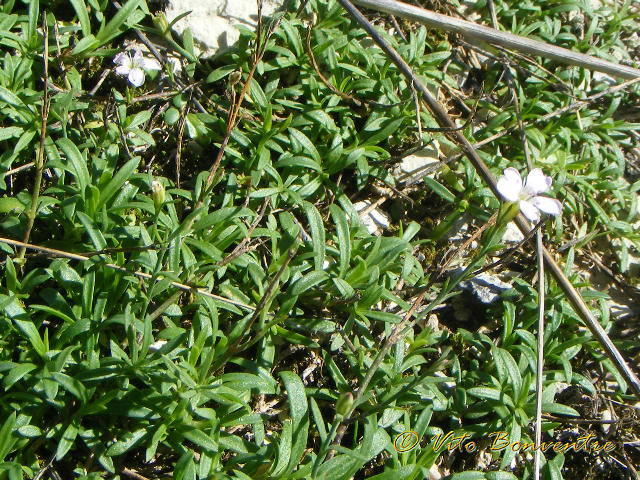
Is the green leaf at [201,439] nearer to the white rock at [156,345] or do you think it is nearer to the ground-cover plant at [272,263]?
the ground-cover plant at [272,263]

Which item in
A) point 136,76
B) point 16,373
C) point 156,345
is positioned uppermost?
point 136,76

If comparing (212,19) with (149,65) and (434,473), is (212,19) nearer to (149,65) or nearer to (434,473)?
(149,65)

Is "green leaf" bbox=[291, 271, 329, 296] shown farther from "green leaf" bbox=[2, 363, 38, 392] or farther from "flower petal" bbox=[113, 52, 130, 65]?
"flower petal" bbox=[113, 52, 130, 65]

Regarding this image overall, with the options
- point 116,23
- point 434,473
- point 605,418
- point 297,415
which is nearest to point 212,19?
point 116,23

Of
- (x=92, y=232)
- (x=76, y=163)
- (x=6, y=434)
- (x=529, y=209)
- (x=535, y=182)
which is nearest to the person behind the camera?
(x=6, y=434)

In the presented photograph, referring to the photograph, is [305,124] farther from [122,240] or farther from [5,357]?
[5,357]

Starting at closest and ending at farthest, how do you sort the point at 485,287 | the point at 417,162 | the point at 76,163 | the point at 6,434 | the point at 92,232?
the point at 6,434 < the point at 92,232 < the point at 76,163 < the point at 485,287 < the point at 417,162

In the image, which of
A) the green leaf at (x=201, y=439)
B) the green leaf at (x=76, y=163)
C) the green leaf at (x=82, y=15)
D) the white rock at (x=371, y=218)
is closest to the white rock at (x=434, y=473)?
the green leaf at (x=201, y=439)

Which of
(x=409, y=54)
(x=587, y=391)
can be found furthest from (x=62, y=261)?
(x=587, y=391)
